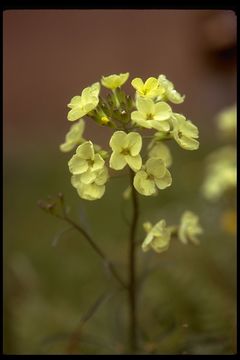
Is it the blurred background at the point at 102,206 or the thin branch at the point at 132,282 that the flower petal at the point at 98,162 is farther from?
the blurred background at the point at 102,206

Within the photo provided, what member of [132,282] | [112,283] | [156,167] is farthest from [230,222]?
[156,167]

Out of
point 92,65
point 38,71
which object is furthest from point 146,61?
point 38,71

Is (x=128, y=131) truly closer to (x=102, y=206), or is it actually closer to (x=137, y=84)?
(x=137, y=84)

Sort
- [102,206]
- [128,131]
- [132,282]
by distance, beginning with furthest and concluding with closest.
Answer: [102,206] < [132,282] < [128,131]

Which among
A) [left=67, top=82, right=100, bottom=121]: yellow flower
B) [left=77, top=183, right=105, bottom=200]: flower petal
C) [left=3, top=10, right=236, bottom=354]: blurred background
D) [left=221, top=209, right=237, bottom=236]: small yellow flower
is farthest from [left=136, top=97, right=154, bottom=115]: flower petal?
[left=221, top=209, right=237, bottom=236]: small yellow flower

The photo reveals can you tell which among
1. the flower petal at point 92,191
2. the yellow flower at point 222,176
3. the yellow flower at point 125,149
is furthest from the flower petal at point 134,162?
the yellow flower at point 222,176

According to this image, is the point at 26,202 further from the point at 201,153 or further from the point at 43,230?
the point at 201,153

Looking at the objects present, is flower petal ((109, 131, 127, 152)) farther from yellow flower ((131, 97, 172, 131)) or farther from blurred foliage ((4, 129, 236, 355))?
blurred foliage ((4, 129, 236, 355))
